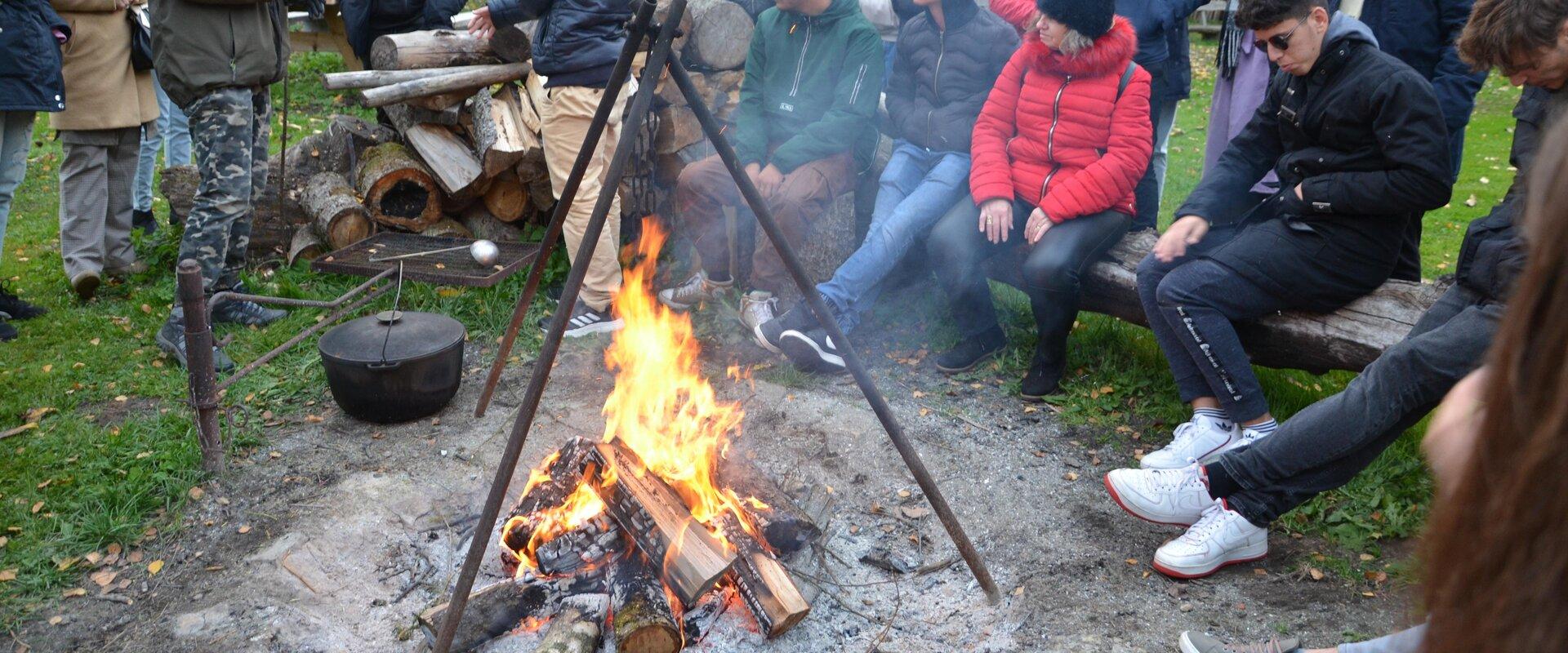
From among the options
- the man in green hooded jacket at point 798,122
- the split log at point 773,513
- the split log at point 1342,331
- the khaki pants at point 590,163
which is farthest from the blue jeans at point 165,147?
the split log at point 1342,331

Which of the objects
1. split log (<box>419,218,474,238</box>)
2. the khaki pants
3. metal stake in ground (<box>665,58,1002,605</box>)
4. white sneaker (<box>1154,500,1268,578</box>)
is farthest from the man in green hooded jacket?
white sneaker (<box>1154,500,1268,578</box>)

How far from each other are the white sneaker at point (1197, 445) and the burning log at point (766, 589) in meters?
1.65

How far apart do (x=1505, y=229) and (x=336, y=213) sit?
223 inches

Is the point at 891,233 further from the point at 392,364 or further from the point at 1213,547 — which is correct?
the point at 392,364

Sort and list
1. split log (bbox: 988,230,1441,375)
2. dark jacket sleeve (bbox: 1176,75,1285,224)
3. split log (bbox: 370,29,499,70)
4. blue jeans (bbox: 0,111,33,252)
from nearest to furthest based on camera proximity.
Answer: split log (bbox: 988,230,1441,375)
dark jacket sleeve (bbox: 1176,75,1285,224)
blue jeans (bbox: 0,111,33,252)
split log (bbox: 370,29,499,70)

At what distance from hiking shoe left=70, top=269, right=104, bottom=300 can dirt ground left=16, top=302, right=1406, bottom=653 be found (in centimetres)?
215

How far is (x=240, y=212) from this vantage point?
5203 mm

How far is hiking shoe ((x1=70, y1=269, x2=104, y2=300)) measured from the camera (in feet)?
18.3

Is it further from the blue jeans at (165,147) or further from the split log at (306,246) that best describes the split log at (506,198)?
the blue jeans at (165,147)

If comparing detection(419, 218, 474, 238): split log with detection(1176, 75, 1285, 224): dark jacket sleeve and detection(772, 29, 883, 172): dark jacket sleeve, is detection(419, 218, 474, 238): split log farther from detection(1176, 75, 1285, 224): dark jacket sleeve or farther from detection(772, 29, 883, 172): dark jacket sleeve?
detection(1176, 75, 1285, 224): dark jacket sleeve

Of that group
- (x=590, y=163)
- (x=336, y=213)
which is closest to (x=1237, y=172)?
(x=590, y=163)

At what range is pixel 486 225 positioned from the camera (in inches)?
245

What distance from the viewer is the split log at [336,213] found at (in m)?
5.86

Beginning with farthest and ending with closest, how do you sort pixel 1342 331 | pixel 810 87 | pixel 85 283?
pixel 85 283
pixel 810 87
pixel 1342 331
